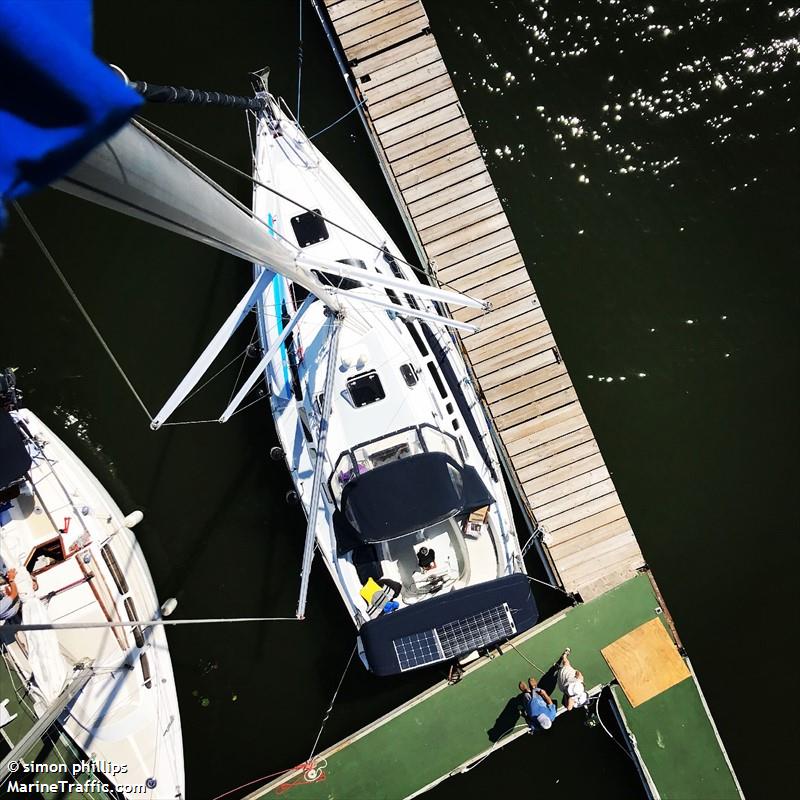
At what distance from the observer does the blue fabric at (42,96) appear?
1567 millimetres

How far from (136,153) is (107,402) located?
756cm

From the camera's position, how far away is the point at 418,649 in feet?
24.6

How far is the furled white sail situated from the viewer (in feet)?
7.64

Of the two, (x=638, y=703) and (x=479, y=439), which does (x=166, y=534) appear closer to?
(x=479, y=439)

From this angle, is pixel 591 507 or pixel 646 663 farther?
pixel 591 507

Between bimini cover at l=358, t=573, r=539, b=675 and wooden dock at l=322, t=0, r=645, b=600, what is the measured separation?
1.49 meters

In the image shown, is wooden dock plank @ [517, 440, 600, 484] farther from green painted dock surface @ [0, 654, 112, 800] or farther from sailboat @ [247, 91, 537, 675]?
green painted dock surface @ [0, 654, 112, 800]

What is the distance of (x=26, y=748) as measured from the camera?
21.2ft

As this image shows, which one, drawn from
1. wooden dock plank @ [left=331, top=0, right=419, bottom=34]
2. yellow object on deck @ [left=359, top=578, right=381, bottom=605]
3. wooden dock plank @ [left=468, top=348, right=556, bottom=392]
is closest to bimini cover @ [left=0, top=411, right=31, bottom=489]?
yellow object on deck @ [left=359, top=578, right=381, bottom=605]

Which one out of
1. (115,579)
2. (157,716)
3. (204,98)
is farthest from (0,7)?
(157,716)

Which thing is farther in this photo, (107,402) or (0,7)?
(107,402)

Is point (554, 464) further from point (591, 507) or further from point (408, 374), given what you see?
point (408, 374)

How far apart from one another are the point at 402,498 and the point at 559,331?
12.2ft

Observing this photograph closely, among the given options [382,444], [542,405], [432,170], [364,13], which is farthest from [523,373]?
[364,13]
